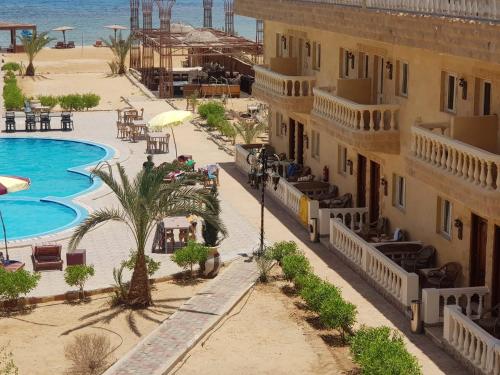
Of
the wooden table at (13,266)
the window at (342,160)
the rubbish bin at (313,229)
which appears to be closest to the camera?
the wooden table at (13,266)

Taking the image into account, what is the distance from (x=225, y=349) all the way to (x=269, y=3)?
16.6 m

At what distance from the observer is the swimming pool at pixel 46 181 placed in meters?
27.9

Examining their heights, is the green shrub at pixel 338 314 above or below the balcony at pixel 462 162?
below

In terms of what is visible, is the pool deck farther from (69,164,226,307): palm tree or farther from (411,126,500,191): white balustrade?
(411,126,500,191): white balustrade

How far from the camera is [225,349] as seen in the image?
17.5 m

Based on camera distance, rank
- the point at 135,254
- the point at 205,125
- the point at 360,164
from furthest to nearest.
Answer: the point at 205,125 → the point at 360,164 → the point at 135,254

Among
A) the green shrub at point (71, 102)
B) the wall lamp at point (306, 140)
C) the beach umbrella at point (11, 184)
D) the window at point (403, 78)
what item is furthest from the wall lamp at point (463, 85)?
the green shrub at point (71, 102)

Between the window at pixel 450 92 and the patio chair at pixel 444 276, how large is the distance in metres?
3.25

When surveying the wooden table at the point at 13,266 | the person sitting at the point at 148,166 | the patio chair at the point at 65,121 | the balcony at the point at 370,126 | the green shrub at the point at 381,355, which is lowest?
the wooden table at the point at 13,266

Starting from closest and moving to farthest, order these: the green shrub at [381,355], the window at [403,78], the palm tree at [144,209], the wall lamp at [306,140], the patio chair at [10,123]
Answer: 1. the green shrub at [381,355]
2. the palm tree at [144,209]
3. the window at [403,78]
4. the wall lamp at [306,140]
5. the patio chair at [10,123]

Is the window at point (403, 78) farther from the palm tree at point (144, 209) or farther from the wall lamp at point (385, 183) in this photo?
the palm tree at point (144, 209)

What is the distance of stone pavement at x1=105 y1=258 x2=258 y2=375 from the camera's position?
1652cm

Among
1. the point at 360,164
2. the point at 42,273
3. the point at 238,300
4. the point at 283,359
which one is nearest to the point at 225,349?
the point at 283,359

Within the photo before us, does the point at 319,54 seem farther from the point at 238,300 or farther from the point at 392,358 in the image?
the point at 392,358
